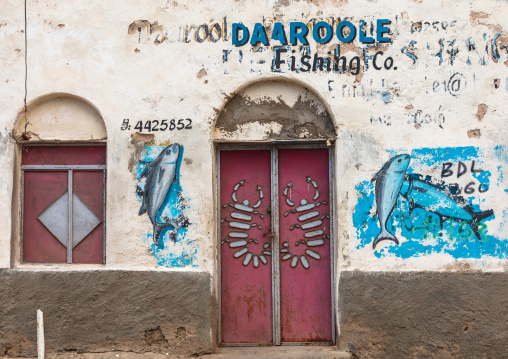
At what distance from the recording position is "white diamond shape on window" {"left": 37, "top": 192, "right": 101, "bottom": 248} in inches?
258

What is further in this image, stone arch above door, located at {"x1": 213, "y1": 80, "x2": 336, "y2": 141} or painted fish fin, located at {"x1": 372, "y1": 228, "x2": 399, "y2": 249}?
stone arch above door, located at {"x1": 213, "y1": 80, "x2": 336, "y2": 141}

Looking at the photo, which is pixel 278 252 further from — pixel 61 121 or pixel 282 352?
pixel 61 121

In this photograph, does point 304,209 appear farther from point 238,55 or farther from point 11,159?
point 11,159

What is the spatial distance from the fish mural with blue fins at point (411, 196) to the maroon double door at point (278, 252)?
620 millimetres

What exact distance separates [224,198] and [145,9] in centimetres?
219

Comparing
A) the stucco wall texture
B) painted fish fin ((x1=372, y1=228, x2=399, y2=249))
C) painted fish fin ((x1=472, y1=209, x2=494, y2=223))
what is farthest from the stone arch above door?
painted fish fin ((x1=472, y1=209, x2=494, y2=223))

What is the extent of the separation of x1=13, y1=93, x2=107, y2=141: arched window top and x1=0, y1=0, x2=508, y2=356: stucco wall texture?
2cm

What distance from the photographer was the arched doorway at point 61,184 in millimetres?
6531

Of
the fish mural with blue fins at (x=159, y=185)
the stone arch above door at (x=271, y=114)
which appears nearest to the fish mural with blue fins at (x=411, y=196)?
the stone arch above door at (x=271, y=114)

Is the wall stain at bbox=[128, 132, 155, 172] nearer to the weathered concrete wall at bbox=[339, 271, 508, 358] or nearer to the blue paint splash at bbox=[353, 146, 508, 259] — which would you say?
the blue paint splash at bbox=[353, 146, 508, 259]

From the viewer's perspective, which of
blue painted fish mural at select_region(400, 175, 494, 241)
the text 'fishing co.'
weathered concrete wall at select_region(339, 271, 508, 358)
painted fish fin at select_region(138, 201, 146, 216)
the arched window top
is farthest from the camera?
the arched window top

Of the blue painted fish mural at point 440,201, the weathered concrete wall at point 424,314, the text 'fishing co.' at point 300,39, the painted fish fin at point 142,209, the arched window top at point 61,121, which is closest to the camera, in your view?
the weathered concrete wall at point 424,314

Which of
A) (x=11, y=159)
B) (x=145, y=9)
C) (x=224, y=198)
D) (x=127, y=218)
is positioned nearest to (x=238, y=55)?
(x=145, y=9)

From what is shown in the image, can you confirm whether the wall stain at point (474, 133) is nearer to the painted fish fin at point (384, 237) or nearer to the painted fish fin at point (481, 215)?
the painted fish fin at point (481, 215)
